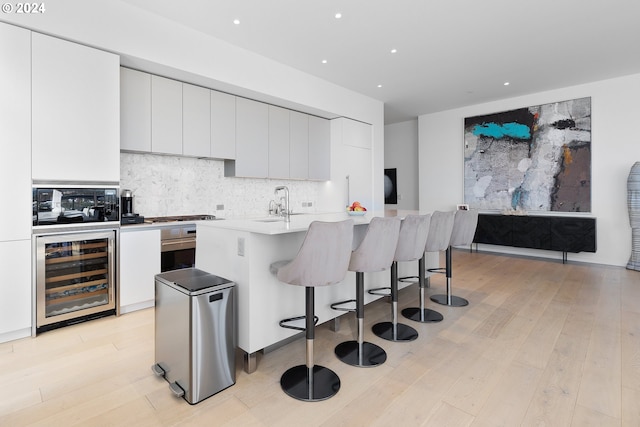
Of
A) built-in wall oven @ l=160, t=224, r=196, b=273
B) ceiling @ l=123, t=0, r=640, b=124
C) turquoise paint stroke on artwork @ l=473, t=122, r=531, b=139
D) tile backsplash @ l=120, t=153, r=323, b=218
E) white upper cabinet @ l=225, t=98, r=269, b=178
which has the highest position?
ceiling @ l=123, t=0, r=640, b=124

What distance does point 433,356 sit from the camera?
2350mm

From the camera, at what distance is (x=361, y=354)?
7.41 ft

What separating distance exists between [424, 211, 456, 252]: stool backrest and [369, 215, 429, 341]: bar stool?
336mm

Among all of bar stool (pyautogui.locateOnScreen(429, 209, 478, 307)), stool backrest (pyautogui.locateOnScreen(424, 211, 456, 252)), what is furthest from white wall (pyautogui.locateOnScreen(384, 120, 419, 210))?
stool backrest (pyautogui.locateOnScreen(424, 211, 456, 252))

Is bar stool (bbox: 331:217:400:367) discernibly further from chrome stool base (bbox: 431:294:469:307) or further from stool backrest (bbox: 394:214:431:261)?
chrome stool base (bbox: 431:294:469:307)

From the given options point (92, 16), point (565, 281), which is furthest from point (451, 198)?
point (92, 16)

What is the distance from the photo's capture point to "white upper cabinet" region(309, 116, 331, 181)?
17.6 feet

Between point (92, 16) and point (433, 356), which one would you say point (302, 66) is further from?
point (433, 356)

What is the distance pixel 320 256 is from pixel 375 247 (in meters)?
0.53

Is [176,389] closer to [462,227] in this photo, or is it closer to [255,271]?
[255,271]

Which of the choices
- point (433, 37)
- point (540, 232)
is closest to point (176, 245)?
point (433, 37)

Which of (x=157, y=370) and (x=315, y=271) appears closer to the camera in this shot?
(x=315, y=271)

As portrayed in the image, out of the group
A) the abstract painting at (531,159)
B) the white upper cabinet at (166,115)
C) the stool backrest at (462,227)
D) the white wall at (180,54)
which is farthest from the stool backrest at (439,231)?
the abstract painting at (531,159)

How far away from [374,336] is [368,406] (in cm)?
92
